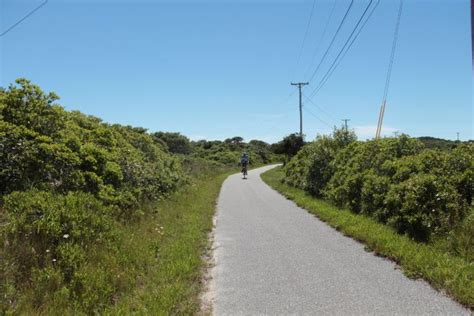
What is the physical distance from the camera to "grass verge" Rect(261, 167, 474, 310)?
5453 millimetres

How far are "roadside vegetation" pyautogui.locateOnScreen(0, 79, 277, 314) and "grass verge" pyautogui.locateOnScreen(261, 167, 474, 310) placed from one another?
11.0ft

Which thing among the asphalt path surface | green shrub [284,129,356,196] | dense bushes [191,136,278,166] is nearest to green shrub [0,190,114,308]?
the asphalt path surface

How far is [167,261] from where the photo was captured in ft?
23.5

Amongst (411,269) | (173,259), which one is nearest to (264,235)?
(173,259)

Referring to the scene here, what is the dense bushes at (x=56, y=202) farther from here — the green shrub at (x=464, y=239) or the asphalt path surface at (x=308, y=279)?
the green shrub at (x=464, y=239)

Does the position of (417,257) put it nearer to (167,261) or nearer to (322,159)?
(167,261)

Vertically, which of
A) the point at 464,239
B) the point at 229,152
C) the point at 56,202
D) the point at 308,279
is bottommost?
the point at 308,279

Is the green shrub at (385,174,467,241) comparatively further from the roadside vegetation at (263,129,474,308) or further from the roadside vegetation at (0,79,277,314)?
the roadside vegetation at (0,79,277,314)

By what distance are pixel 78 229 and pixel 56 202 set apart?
625 mm

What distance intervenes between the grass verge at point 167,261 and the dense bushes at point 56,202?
16.5 inches

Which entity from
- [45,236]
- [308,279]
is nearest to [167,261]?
[45,236]

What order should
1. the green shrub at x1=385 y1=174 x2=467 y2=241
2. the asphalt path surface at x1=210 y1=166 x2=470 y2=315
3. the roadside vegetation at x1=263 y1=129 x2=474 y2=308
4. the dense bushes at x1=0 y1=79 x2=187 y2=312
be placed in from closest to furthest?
the asphalt path surface at x1=210 y1=166 x2=470 y2=315, the dense bushes at x1=0 y1=79 x2=187 y2=312, the roadside vegetation at x1=263 y1=129 x2=474 y2=308, the green shrub at x1=385 y1=174 x2=467 y2=241

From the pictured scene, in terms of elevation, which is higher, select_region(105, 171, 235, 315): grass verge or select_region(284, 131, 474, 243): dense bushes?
select_region(284, 131, 474, 243): dense bushes

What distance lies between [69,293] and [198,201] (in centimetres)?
1095
